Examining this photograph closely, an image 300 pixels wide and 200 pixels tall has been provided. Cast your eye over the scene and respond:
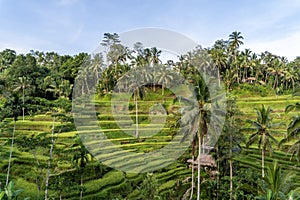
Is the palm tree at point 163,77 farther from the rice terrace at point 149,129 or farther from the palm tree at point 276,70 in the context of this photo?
the palm tree at point 276,70

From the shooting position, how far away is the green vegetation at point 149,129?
20445 millimetres

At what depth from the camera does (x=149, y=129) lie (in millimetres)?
37375

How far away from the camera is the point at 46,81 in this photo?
166 feet

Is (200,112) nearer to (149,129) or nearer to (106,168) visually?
(106,168)

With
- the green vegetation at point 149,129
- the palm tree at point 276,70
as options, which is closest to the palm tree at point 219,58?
the green vegetation at point 149,129

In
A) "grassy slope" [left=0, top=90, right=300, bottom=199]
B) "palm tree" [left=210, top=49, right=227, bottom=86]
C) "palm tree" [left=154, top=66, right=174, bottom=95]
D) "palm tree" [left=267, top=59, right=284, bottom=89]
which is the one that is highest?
"palm tree" [left=210, top=49, right=227, bottom=86]

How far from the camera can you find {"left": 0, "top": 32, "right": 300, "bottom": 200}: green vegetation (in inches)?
805

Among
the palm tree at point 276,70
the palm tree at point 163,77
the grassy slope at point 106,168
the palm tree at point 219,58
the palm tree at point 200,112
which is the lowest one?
the grassy slope at point 106,168

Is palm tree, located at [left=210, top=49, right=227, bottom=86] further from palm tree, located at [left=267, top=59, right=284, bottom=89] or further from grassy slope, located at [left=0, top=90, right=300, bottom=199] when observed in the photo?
grassy slope, located at [left=0, top=90, right=300, bottom=199]

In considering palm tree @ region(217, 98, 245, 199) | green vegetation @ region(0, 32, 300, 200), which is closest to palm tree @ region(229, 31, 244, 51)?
green vegetation @ region(0, 32, 300, 200)

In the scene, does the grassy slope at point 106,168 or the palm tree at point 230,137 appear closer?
the grassy slope at point 106,168

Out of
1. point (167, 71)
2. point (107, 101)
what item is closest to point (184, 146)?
point (107, 101)

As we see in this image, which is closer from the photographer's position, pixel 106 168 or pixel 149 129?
pixel 106 168

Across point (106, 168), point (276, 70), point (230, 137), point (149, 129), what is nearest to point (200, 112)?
point (230, 137)
